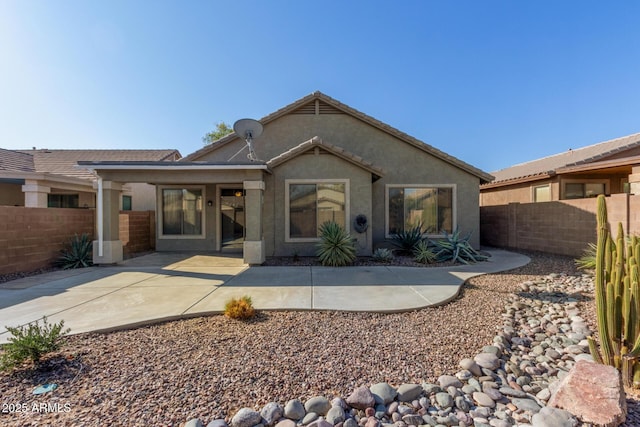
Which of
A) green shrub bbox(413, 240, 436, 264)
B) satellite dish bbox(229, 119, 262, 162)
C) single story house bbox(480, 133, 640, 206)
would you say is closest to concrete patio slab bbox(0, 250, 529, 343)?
green shrub bbox(413, 240, 436, 264)

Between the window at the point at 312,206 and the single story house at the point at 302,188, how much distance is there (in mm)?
36

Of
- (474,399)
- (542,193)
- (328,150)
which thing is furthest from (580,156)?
(474,399)

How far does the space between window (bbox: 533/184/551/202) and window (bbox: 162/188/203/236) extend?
54.4 ft

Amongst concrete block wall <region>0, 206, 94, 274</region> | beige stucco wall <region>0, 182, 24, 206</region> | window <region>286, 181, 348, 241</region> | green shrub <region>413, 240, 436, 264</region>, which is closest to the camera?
concrete block wall <region>0, 206, 94, 274</region>

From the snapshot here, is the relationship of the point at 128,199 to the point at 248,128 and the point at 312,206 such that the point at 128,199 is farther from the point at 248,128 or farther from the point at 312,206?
the point at 312,206

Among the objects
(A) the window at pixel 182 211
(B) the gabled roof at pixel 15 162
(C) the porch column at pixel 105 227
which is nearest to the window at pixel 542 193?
(A) the window at pixel 182 211

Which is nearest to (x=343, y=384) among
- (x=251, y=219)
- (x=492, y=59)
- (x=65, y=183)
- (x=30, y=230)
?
(x=251, y=219)

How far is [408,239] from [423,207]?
1721 mm

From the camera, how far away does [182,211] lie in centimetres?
1255

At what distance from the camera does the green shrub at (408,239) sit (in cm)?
1074

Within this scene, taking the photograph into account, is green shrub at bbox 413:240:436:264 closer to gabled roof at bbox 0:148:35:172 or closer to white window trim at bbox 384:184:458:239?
white window trim at bbox 384:184:458:239

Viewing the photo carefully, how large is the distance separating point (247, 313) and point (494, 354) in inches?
139

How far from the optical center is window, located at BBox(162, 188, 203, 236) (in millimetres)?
12531

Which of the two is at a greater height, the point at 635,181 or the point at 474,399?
the point at 635,181
